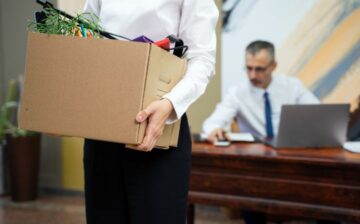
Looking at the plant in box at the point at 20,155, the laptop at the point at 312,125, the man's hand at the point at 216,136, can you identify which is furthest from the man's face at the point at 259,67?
the plant in box at the point at 20,155

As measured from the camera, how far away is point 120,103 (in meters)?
0.84

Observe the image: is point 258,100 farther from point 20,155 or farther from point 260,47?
point 20,155

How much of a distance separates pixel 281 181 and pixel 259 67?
1.24 m

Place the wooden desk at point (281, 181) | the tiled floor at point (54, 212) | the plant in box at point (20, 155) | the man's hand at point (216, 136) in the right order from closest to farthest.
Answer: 1. the wooden desk at point (281, 181)
2. the man's hand at point (216, 136)
3. the tiled floor at point (54, 212)
4. the plant in box at point (20, 155)

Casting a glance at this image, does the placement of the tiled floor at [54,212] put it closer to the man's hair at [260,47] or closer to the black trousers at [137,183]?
the man's hair at [260,47]

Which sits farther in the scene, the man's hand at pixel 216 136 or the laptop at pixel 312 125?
the man's hand at pixel 216 136

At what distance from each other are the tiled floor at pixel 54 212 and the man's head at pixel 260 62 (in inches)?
40.8

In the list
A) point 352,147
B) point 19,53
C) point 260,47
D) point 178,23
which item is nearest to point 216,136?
point 352,147

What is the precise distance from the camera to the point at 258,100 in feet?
9.87

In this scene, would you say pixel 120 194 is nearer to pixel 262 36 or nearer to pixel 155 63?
pixel 155 63

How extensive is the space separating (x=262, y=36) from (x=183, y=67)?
226 centimetres

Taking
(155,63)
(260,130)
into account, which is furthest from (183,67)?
(260,130)

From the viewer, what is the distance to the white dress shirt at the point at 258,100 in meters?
2.98

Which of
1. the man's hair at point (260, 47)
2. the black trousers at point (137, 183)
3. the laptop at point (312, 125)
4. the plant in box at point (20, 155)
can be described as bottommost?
the plant in box at point (20, 155)
